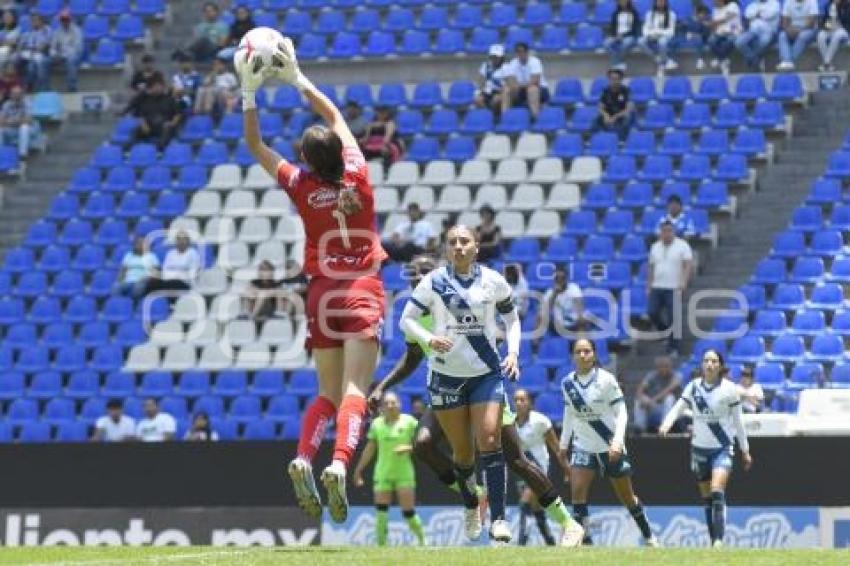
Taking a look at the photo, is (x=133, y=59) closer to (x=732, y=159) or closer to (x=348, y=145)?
(x=732, y=159)

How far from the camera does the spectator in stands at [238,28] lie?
106 ft

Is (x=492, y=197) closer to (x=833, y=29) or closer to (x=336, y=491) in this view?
(x=833, y=29)

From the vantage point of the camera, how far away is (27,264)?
30.5 metres

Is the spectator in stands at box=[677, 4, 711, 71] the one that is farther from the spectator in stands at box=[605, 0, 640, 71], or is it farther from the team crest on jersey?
the team crest on jersey

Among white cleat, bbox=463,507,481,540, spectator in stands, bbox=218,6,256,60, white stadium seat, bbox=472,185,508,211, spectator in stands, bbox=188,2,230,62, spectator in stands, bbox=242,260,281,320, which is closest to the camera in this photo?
white cleat, bbox=463,507,481,540

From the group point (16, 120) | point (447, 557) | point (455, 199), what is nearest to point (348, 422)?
point (447, 557)

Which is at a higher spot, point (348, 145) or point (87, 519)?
point (348, 145)

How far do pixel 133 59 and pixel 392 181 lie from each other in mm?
6832

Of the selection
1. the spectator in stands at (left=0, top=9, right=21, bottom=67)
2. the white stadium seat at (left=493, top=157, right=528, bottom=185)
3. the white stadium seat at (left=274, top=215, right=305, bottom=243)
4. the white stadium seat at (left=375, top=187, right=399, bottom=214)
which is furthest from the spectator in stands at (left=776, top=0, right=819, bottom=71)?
the spectator in stands at (left=0, top=9, right=21, bottom=67)

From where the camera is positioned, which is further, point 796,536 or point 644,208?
point 644,208

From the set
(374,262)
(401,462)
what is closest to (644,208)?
(401,462)

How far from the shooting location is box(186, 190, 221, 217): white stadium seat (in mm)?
30219

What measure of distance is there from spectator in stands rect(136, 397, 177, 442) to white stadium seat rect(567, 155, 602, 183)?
22.7ft

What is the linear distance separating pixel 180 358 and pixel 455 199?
4636mm
